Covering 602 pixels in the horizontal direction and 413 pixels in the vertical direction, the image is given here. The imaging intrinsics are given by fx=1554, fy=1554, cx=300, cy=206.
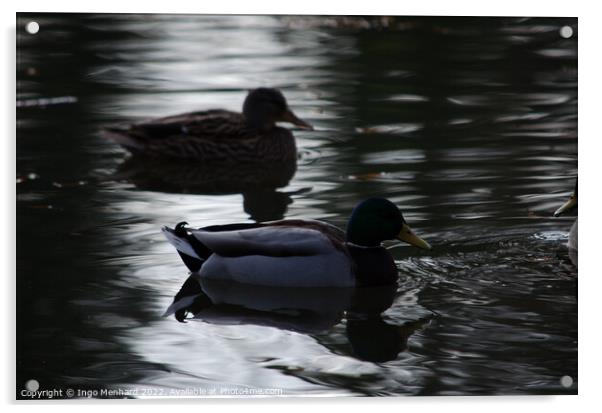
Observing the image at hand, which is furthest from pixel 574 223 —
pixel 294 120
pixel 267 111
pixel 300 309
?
pixel 267 111

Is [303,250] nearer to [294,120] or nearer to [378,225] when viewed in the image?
[378,225]

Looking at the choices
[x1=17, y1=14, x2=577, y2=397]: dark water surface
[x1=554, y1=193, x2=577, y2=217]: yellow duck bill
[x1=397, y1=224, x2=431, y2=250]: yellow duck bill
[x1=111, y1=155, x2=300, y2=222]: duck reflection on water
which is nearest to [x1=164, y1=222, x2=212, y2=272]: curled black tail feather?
[x1=17, y1=14, x2=577, y2=397]: dark water surface

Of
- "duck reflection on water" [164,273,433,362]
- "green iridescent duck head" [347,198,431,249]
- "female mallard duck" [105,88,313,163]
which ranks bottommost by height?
"duck reflection on water" [164,273,433,362]

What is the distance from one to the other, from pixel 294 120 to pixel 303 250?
10.9ft

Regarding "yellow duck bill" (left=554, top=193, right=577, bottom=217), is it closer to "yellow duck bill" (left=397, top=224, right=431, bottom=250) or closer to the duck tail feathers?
"yellow duck bill" (left=397, top=224, right=431, bottom=250)

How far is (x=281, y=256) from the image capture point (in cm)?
898

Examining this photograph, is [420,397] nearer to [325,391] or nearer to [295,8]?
[325,391]

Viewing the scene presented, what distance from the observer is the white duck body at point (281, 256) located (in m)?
8.97

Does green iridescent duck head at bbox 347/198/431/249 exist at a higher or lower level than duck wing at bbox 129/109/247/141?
lower

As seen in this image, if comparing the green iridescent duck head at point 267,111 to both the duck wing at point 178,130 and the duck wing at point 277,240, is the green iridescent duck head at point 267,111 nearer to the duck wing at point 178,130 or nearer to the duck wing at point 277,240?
→ the duck wing at point 178,130

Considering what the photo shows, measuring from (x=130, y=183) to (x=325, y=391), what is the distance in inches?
159

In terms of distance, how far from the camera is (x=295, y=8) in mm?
8414

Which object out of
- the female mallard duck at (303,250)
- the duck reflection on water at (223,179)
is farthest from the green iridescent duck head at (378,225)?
the duck reflection on water at (223,179)

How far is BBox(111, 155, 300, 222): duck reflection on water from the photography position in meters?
10.9
